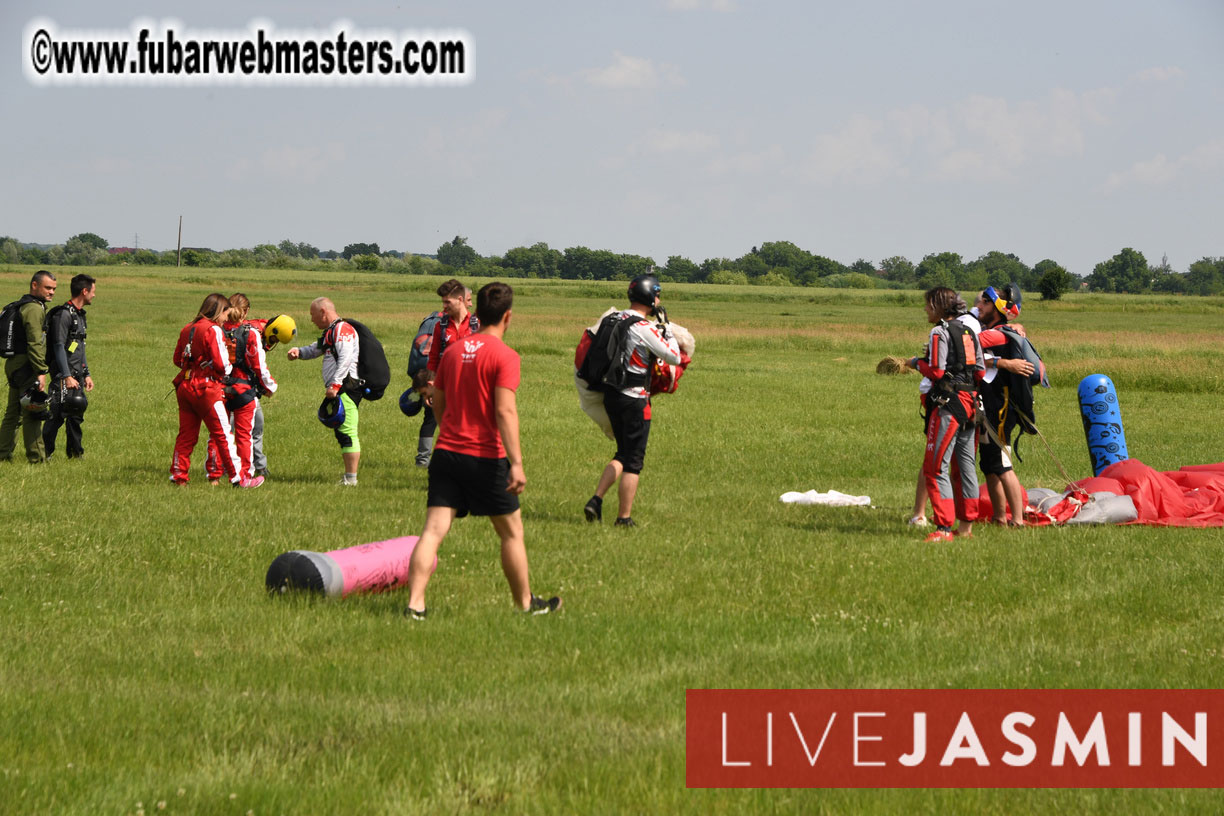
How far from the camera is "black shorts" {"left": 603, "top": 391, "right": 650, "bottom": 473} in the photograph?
427 inches

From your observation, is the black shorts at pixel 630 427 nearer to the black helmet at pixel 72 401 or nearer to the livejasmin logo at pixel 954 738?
the livejasmin logo at pixel 954 738

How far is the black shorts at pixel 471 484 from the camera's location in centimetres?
714

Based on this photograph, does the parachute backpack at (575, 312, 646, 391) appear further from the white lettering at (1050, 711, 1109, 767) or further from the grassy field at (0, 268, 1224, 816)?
the white lettering at (1050, 711, 1109, 767)

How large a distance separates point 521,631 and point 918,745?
103 inches

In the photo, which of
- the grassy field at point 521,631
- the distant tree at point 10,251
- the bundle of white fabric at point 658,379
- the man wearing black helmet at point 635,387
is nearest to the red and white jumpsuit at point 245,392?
the grassy field at point 521,631

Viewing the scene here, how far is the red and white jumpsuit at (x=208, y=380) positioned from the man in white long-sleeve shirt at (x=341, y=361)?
2.80ft

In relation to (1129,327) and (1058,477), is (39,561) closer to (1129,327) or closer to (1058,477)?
(1058,477)

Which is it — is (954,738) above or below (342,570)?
below

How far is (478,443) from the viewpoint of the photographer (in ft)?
23.4

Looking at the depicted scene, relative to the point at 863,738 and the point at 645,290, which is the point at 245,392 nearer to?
the point at 645,290

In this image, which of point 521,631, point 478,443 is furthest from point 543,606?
point 478,443

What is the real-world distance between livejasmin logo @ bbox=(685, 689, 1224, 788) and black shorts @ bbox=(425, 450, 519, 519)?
1.92 m

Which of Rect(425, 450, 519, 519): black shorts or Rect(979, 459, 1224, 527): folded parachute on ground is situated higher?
Rect(425, 450, 519, 519): black shorts

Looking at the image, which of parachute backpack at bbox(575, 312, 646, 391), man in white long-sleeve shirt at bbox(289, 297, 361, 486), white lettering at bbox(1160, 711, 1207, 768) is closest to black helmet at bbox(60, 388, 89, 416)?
man in white long-sleeve shirt at bbox(289, 297, 361, 486)
